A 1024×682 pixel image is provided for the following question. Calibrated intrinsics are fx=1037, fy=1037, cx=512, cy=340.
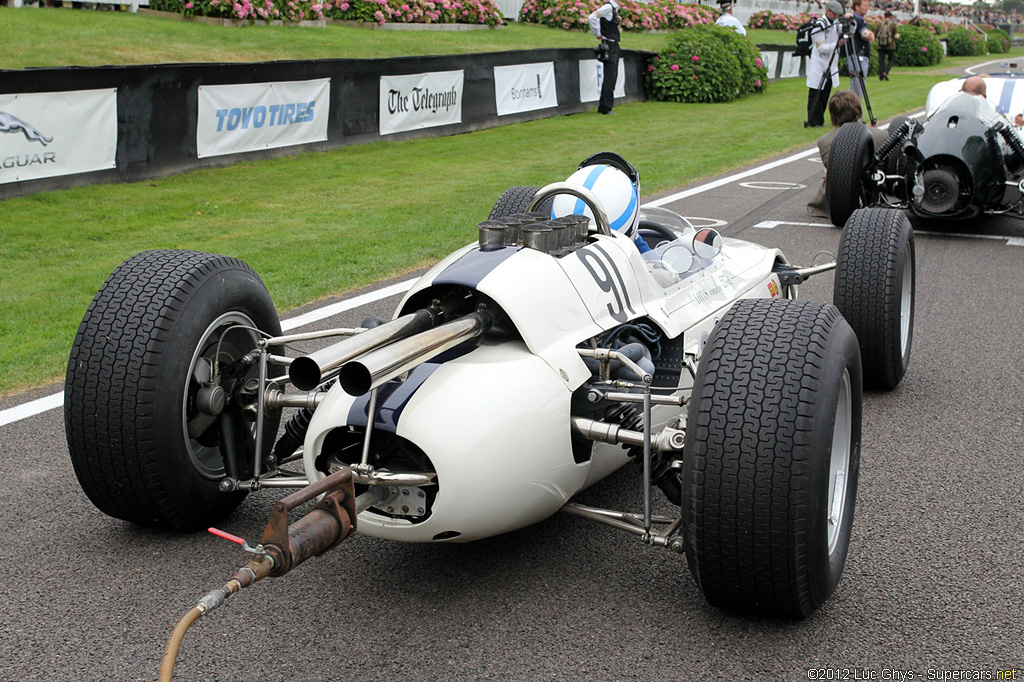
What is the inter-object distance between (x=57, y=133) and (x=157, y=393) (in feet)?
26.3

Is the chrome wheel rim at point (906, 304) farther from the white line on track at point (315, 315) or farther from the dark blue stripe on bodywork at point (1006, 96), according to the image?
the dark blue stripe on bodywork at point (1006, 96)

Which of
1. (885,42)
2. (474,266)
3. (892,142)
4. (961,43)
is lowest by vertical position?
(474,266)

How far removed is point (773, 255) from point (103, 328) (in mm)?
3535

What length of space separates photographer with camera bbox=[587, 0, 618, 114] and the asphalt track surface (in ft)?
53.4

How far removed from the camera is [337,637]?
320 cm

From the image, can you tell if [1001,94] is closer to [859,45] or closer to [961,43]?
[859,45]

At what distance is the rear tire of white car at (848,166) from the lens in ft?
31.2

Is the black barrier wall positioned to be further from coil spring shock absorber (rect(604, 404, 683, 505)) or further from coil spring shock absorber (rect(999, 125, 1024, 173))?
coil spring shock absorber (rect(999, 125, 1024, 173))

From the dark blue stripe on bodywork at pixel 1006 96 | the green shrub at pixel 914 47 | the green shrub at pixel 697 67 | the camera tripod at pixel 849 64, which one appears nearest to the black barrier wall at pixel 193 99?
the camera tripod at pixel 849 64

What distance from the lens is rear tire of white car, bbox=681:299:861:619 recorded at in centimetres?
303

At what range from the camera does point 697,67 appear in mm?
22656

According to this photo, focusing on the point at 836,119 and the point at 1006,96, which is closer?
the point at 836,119

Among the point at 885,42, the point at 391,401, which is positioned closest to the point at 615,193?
the point at 391,401

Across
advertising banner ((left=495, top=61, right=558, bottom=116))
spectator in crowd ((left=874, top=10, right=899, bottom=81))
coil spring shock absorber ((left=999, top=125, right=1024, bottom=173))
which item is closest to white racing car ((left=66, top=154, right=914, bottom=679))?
coil spring shock absorber ((left=999, top=125, right=1024, bottom=173))
